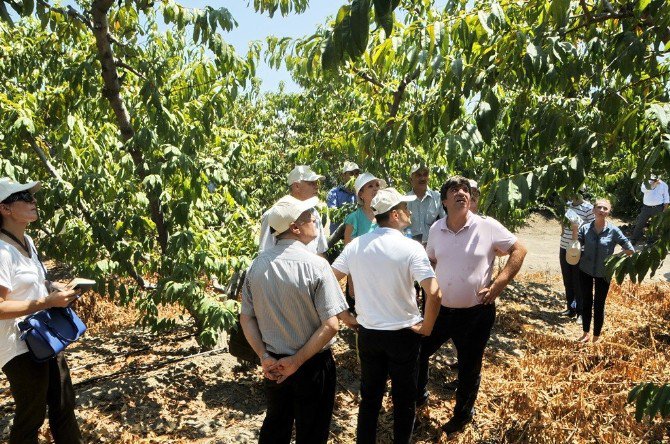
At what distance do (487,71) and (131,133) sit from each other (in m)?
3.19

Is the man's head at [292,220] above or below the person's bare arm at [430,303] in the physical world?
above

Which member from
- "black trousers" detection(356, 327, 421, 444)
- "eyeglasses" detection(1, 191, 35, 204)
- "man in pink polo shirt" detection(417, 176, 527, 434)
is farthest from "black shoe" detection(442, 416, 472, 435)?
"eyeglasses" detection(1, 191, 35, 204)

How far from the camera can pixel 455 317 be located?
4.01 meters

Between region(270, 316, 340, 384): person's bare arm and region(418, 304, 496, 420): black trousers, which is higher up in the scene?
region(270, 316, 340, 384): person's bare arm

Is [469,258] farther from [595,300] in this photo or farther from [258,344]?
[595,300]

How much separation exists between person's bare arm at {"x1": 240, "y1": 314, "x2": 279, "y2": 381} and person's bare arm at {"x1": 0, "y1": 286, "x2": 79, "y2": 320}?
Answer: 1024mm

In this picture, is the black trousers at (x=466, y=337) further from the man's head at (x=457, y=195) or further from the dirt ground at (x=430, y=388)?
the man's head at (x=457, y=195)

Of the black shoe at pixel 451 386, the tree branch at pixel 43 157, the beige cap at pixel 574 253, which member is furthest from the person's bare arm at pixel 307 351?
the beige cap at pixel 574 253

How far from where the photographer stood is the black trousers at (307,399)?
9.89ft

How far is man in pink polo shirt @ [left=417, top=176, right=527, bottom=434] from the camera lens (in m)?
3.91

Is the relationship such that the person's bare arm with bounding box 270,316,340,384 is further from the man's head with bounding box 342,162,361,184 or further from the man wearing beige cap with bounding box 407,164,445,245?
the man's head with bounding box 342,162,361,184

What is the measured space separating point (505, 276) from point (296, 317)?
169cm

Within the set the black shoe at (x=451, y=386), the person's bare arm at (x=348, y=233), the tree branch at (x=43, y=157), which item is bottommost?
the black shoe at (x=451, y=386)

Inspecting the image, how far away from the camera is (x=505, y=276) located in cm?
387
